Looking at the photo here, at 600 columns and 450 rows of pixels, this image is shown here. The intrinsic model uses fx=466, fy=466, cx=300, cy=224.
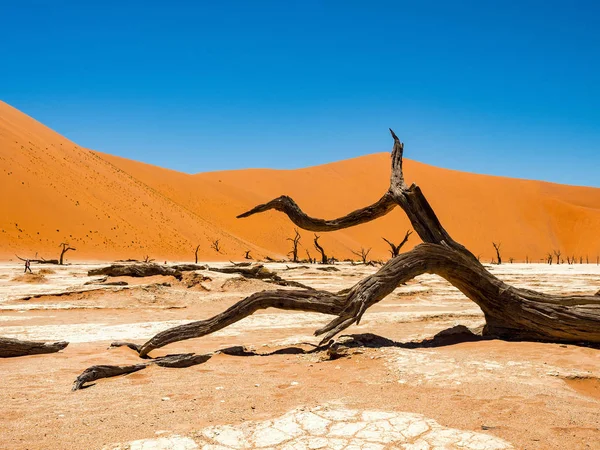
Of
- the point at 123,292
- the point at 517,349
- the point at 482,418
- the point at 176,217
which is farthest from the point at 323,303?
the point at 176,217

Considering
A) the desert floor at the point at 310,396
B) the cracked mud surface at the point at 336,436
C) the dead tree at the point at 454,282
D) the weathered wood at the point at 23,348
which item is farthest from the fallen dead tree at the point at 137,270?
the cracked mud surface at the point at 336,436

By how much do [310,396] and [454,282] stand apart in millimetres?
3452

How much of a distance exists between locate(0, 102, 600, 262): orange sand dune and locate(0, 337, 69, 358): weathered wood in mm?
27142

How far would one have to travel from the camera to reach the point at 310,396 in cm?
419

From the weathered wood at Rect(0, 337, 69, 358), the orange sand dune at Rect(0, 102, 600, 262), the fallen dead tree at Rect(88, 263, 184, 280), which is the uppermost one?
the orange sand dune at Rect(0, 102, 600, 262)

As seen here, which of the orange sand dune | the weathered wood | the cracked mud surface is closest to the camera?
the cracked mud surface

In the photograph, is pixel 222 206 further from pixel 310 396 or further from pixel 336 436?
pixel 336 436

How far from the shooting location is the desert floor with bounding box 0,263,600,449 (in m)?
3.18

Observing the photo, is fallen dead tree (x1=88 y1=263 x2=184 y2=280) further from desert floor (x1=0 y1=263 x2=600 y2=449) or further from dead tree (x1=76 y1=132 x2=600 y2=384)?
dead tree (x1=76 y1=132 x2=600 y2=384)

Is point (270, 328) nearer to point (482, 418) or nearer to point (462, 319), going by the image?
point (462, 319)

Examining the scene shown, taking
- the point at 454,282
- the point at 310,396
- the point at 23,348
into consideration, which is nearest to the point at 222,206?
the point at 23,348

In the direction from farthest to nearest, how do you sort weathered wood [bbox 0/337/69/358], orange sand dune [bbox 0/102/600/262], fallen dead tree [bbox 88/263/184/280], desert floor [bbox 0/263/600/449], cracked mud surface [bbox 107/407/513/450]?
1. orange sand dune [bbox 0/102/600/262]
2. fallen dead tree [bbox 88/263/184/280]
3. weathered wood [bbox 0/337/69/358]
4. desert floor [bbox 0/263/600/449]
5. cracked mud surface [bbox 107/407/513/450]

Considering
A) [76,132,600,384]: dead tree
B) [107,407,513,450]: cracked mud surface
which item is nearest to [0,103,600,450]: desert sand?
[107,407,513,450]: cracked mud surface

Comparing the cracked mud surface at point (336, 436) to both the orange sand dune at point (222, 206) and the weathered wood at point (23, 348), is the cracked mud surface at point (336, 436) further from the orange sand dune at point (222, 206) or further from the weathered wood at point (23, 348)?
the orange sand dune at point (222, 206)
